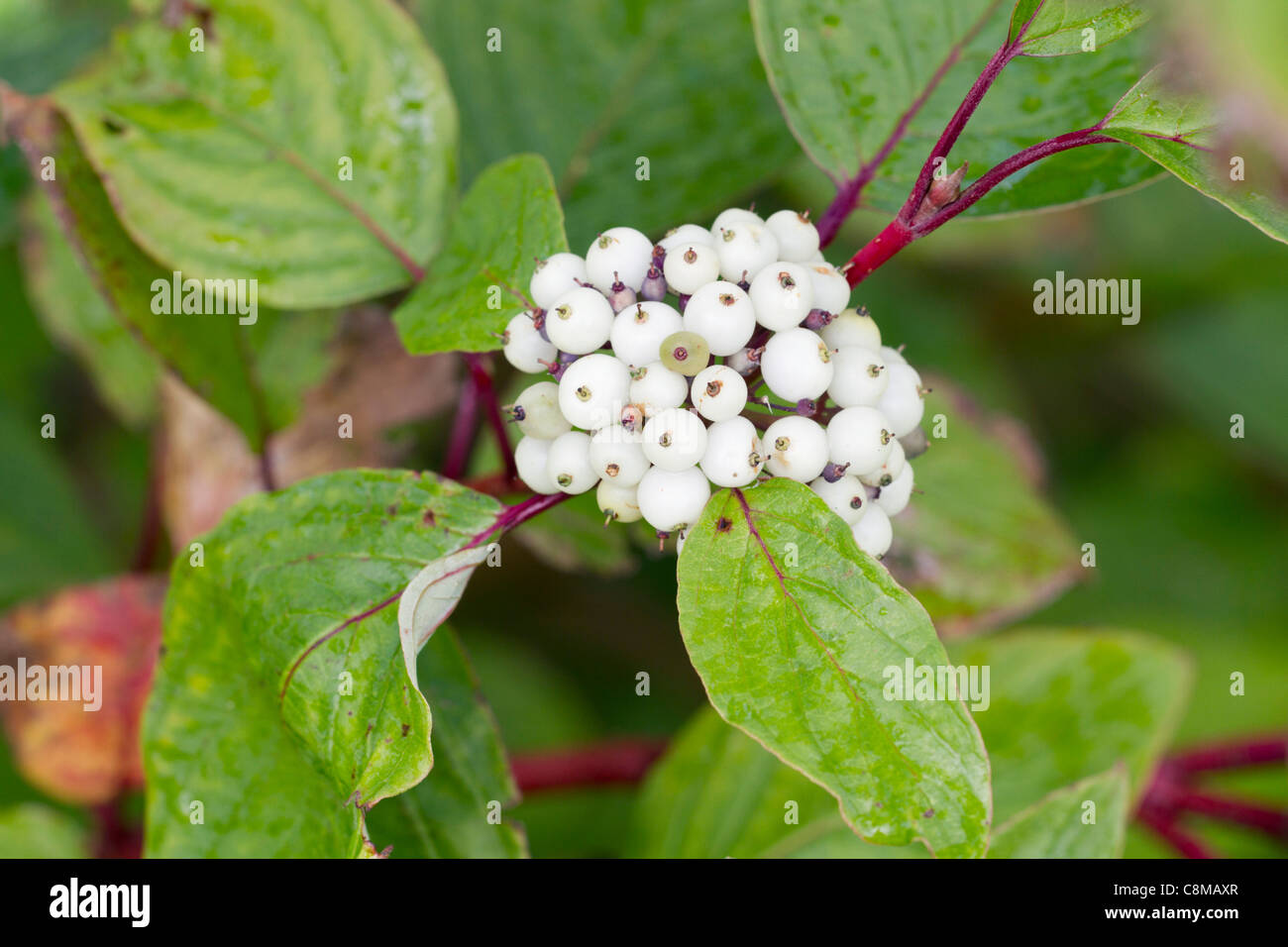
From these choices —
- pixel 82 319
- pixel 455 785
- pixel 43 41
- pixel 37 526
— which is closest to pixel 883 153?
pixel 455 785

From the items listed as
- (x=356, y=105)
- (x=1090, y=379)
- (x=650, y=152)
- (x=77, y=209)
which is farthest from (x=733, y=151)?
(x=1090, y=379)

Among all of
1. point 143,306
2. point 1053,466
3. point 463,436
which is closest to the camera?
point 143,306

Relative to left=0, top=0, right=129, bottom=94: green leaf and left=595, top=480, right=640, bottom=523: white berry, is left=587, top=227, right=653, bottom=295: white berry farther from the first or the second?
left=0, top=0, right=129, bottom=94: green leaf

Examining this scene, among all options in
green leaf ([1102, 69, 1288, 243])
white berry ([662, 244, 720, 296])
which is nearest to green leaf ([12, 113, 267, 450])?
white berry ([662, 244, 720, 296])

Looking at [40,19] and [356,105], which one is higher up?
[40,19]

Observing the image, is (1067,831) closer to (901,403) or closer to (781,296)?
(901,403)
